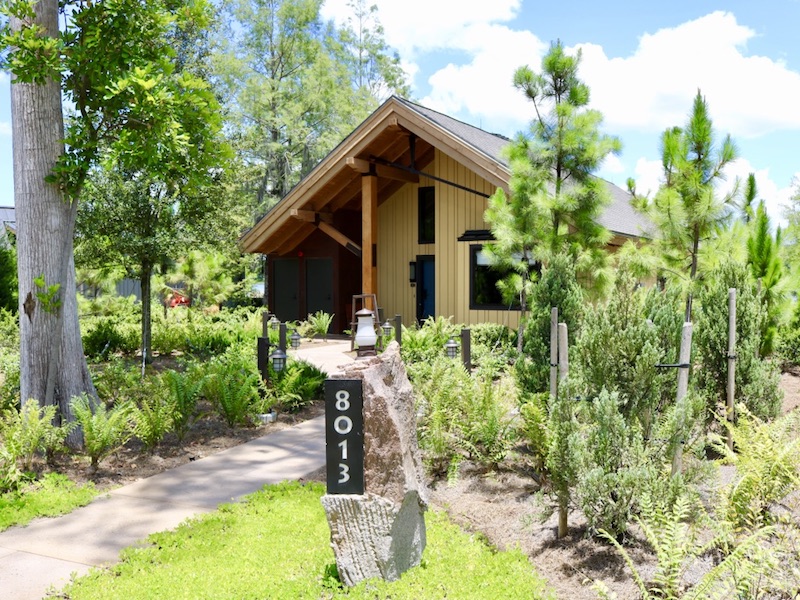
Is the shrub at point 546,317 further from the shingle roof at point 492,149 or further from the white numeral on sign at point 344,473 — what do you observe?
the shingle roof at point 492,149

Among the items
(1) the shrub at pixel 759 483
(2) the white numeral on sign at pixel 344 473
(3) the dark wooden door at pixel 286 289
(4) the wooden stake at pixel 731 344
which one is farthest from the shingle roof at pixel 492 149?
(2) the white numeral on sign at pixel 344 473

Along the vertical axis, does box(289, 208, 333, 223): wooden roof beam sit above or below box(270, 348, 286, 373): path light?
above

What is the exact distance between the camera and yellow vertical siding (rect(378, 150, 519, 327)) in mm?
16797

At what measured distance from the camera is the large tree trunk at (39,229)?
7.23 metres

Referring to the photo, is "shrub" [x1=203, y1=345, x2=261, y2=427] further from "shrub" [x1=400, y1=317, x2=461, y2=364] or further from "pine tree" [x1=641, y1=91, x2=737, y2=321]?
"pine tree" [x1=641, y1=91, x2=737, y2=321]

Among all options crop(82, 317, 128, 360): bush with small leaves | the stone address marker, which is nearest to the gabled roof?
crop(82, 317, 128, 360): bush with small leaves

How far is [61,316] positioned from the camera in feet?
24.4

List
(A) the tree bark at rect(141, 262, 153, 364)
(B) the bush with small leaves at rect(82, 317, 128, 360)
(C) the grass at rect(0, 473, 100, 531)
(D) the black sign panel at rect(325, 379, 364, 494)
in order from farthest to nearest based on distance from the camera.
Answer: (B) the bush with small leaves at rect(82, 317, 128, 360) < (A) the tree bark at rect(141, 262, 153, 364) < (C) the grass at rect(0, 473, 100, 531) < (D) the black sign panel at rect(325, 379, 364, 494)

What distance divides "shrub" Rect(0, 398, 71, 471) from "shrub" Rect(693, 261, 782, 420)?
6664mm

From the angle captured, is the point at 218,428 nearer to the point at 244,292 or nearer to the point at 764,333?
the point at 764,333

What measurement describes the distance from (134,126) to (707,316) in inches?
267

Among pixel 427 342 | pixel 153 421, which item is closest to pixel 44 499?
pixel 153 421

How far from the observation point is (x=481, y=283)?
→ 16.6m

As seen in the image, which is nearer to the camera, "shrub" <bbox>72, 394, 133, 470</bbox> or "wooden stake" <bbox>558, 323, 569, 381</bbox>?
"wooden stake" <bbox>558, 323, 569, 381</bbox>
